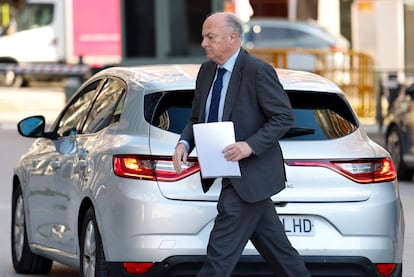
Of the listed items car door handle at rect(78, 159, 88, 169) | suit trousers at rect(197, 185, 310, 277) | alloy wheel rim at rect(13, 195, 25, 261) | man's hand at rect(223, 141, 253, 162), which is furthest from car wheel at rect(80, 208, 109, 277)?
alloy wheel rim at rect(13, 195, 25, 261)

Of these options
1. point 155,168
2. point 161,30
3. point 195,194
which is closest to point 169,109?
point 155,168

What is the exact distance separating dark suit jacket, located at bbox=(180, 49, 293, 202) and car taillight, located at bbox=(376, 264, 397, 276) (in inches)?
40.5

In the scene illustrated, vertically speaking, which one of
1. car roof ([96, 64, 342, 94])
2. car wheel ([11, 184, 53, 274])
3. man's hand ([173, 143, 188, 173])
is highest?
car roof ([96, 64, 342, 94])

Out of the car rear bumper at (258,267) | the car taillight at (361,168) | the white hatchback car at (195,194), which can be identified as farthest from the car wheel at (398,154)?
the car rear bumper at (258,267)

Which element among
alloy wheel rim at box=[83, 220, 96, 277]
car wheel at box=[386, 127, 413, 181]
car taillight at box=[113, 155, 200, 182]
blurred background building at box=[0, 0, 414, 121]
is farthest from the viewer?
blurred background building at box=[0, 0, 414, 121]

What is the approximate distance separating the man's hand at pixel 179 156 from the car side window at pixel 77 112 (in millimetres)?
1953

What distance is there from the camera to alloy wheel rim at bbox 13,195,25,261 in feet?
33.0

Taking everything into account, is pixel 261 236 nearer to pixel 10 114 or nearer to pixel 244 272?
pixel 244 272

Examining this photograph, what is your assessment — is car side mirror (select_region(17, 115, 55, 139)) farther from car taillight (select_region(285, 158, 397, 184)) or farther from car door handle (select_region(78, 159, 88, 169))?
car taillight (select_region(285, 158, 397, 184))

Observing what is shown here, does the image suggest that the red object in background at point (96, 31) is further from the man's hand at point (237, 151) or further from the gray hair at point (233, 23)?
the man's hand at point (237, 151)

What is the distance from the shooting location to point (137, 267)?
769 centimetres

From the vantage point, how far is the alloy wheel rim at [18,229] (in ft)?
33.0

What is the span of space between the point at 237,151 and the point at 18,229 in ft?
11.9

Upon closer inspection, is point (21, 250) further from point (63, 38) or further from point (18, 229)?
point (63, 38)
